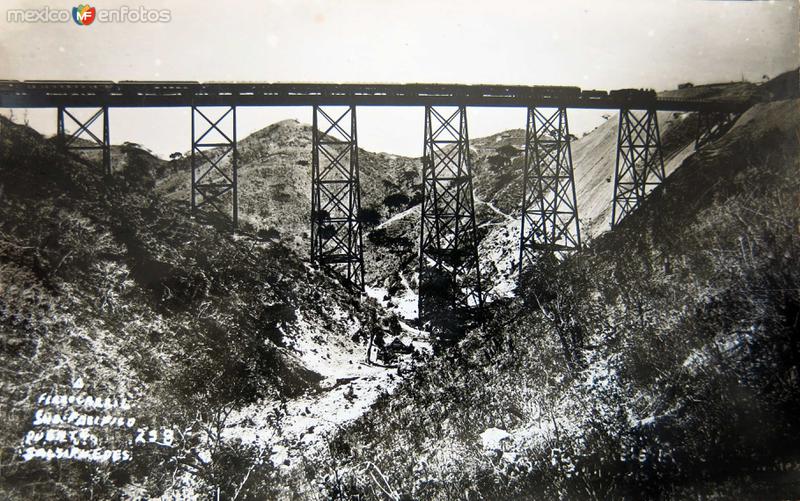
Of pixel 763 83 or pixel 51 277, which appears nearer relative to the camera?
pixel 51 277

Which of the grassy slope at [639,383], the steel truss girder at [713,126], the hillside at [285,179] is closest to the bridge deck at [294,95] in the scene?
the steel truss girder at [713,126]

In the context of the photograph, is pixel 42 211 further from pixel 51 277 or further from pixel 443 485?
pixel 443 485

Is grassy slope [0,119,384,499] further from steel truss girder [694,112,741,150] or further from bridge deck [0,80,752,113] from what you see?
steel truss girder [694,112,741,150]

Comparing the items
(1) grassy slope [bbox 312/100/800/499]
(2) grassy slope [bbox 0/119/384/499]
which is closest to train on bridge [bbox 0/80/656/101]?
(2) grassy slope [bbox 0/119/384/499]

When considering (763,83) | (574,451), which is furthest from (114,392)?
(763,83)

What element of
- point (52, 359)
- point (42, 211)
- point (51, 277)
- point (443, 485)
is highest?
point (42, 211)

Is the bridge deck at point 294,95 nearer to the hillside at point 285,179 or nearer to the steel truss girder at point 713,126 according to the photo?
the steel truss girder at point 713,126

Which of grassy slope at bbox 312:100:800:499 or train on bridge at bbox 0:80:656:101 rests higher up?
train on bridge at bbox 0:80:656:101
